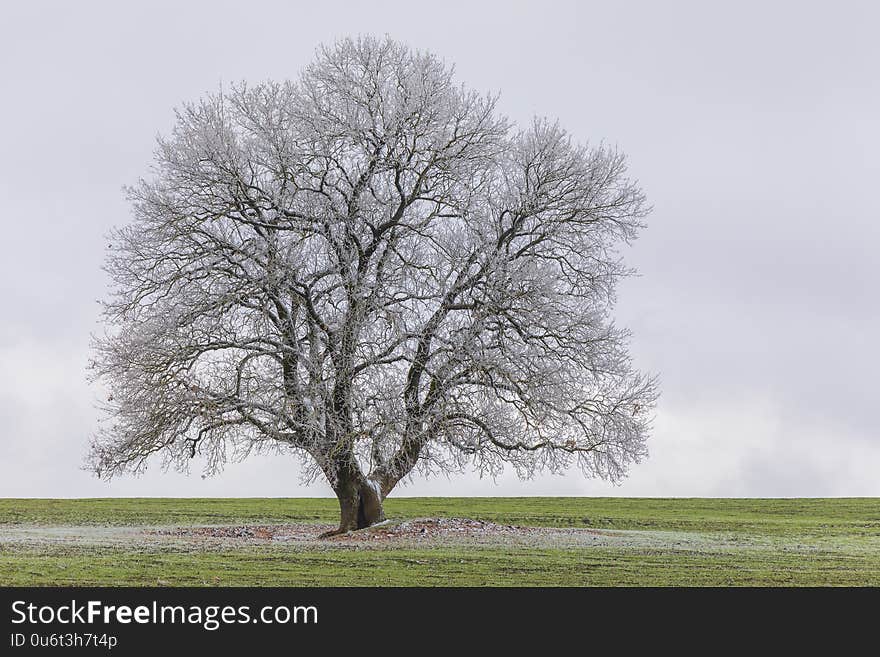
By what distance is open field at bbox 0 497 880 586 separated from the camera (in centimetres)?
1579

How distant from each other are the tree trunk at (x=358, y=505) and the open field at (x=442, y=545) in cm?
68

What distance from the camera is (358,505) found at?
23875 mm

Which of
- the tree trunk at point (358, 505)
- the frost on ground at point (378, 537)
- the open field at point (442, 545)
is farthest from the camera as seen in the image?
the tree trunk at point (358, 505)

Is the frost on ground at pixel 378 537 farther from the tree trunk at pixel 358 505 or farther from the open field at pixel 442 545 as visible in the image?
the tree trunk at pixel 358 505

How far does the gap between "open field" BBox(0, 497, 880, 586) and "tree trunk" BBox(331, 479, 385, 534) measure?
0.68m

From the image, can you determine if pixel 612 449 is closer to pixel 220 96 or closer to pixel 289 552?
pixel 289 552

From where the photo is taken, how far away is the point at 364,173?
23062mm

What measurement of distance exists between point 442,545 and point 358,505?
13.1 ft

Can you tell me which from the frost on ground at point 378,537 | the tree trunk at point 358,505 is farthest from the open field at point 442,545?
the tree trunk at point 358,505

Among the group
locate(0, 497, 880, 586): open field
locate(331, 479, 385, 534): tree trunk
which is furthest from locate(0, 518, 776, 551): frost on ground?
locate(331, 479, 385, 534): tree trunk

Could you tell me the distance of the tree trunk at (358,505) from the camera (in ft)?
78.0

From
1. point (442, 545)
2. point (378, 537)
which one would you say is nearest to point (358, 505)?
point (378, 537)

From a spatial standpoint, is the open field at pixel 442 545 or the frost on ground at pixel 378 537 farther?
the frost on ground at pixel 378 537

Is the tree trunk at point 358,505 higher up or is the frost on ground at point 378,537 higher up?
the tree trunk at point 358,505
